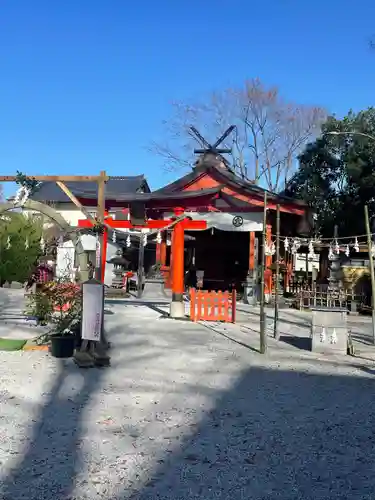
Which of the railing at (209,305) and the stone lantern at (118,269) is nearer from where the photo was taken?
the railing at (209,305)

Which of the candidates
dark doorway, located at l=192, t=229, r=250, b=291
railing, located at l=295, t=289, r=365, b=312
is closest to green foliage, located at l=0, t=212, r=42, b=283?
dark doorway, located at l=192, t=229, r=250, b=291

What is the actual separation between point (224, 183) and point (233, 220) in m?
1.76

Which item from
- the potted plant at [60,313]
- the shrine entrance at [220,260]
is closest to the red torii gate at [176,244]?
the potted plant at [60,313]

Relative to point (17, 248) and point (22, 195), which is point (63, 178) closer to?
point (22, 195)

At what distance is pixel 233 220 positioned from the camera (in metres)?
21.2

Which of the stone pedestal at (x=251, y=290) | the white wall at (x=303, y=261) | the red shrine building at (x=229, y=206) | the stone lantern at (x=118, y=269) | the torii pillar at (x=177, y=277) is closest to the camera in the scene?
the torii pillar at (x=177, y=277)

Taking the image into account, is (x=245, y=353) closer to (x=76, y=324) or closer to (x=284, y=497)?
(x=76, y=324)

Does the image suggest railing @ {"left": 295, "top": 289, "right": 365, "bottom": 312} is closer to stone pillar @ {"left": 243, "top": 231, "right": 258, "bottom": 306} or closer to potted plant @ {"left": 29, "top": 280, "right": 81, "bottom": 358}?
stone pillar @ {"left": 243, "top": 231, "right": 258, "bottom": 306}

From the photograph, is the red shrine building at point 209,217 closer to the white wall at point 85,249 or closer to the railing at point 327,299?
the white wall at point 85,249

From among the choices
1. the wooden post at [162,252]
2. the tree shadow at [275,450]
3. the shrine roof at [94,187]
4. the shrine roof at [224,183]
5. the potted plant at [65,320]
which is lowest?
the tree shadow at [275,450]

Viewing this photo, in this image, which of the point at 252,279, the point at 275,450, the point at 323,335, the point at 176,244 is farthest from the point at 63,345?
the point at 252,279

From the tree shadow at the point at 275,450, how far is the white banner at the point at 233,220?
581 inches

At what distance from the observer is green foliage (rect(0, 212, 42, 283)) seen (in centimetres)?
2417

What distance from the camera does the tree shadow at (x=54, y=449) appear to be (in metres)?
3.46
